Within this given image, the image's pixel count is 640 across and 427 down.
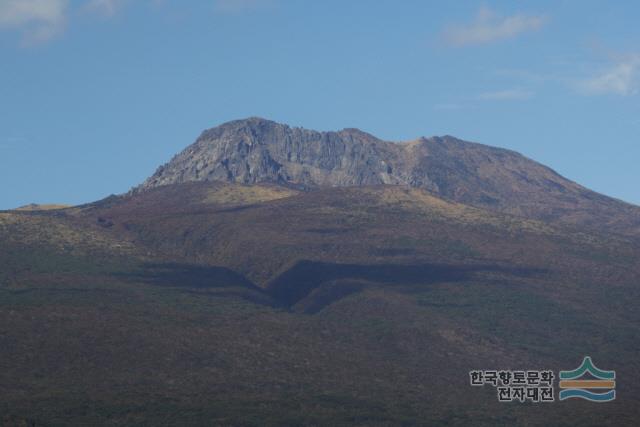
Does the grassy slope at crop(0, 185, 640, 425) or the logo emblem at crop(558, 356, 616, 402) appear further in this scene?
the logo emblem at crop(558, 356, 616, 402)

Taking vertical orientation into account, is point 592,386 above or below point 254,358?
below

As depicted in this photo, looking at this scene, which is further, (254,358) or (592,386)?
(254,358)

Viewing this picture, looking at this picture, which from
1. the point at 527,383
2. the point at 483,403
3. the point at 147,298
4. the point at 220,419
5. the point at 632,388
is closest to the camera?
the point at 527,383

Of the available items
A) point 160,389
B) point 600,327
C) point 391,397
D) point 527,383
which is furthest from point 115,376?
point 600,327

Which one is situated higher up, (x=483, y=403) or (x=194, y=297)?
(x=194, y=297)

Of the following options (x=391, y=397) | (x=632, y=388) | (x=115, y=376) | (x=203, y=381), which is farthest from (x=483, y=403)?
(x=115, y=376)

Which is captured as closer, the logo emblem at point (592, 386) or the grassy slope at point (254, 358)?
the grassy slope at point (254, 358)

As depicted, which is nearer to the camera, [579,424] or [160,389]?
[579,424]

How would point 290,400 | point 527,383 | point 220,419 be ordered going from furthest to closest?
point 290,400 < point 220,419 < point 527,383

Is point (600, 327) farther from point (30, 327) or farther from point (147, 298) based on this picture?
point (30, 327)
